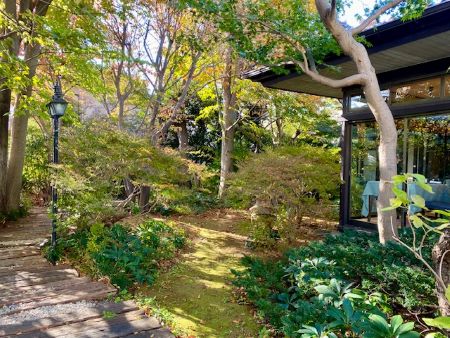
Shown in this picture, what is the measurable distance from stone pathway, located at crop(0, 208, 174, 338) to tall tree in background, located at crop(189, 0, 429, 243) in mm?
2698

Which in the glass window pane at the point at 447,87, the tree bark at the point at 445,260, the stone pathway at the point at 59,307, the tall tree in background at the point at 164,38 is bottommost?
the stone pathway at the point at 59,307

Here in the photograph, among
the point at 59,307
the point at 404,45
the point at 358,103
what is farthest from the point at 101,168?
the point at 358,103

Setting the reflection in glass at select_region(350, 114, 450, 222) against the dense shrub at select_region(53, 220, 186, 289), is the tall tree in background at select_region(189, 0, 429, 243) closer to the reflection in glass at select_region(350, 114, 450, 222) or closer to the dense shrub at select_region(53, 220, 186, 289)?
→ the reflection in glass at select_region(350, 114, 450, 222)

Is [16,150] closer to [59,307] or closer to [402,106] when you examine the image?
[59,307]

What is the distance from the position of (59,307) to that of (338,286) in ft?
8.35

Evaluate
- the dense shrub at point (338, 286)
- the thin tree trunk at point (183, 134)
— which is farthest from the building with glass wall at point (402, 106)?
the thin tree trunk at point (183, 134)

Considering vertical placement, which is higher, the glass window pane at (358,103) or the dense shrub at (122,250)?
the glass window pane at (358,103)

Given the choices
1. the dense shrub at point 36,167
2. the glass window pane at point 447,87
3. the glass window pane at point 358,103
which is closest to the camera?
the glass window pane at point 447,87

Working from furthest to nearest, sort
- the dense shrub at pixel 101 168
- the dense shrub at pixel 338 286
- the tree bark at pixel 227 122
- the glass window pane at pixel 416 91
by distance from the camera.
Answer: the tree bark at pixel 227 122 < the glass window pane at pixel 416 91 < the dense shrub at pixel 101 168 < the dense shrub at pixel 338 286

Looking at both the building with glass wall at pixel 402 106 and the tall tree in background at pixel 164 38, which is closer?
the building with glass wall at pixel 402 106

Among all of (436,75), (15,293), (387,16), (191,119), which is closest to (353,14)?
(387,16)

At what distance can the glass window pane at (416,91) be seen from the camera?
514cm

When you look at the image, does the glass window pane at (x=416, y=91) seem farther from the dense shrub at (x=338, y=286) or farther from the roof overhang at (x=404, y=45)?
the dense shrub at (x=338, y=286)

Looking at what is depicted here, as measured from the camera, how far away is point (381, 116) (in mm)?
3547
